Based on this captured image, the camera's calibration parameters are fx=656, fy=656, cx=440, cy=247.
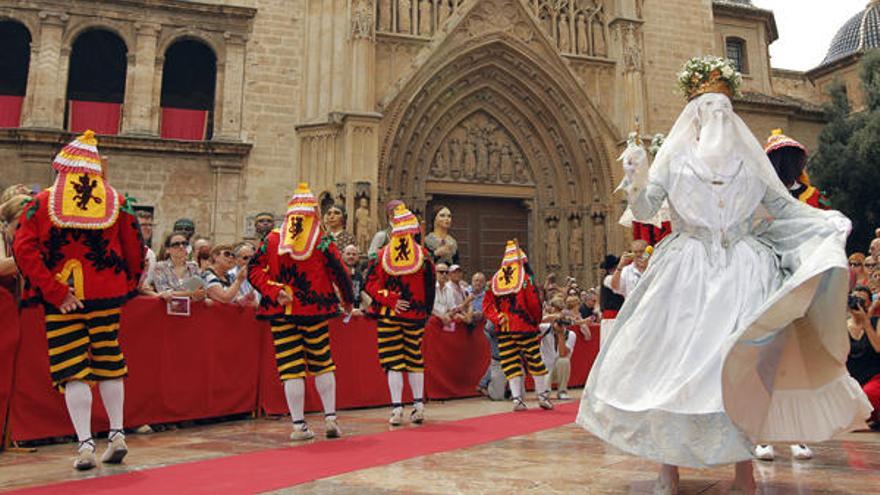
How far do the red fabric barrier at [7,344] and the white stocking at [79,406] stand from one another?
1.29 metres

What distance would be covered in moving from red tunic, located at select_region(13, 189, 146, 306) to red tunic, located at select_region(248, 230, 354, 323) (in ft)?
4.24

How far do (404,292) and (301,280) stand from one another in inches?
55.2

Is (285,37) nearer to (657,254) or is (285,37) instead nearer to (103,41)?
(103,41)

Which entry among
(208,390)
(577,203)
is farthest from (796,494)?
(577,203)

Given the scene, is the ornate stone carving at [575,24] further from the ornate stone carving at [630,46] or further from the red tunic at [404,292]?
the red tunic at [404,292]

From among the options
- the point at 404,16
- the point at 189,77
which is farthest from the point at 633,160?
the point at 189,77

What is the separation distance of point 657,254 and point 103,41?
19.4 metres

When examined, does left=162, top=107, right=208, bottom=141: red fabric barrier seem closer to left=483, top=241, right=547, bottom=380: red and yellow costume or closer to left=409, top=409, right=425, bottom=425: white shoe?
left=483, top=241, right=547, bottom=380: red and yellow costume

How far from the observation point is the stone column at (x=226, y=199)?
16562 mm

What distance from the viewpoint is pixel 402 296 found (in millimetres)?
7105

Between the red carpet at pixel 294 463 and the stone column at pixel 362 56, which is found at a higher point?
the stone column at pixel 362 56

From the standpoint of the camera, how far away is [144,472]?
14.3 feet

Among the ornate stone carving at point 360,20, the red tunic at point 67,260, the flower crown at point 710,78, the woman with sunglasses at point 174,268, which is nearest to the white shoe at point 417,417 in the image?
the woman with sunglasses at point 174,268

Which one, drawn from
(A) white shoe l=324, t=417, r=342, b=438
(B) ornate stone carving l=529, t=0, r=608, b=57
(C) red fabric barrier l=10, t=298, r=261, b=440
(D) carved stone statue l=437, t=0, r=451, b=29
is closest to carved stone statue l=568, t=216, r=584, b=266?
(B) ornate stone carving l=529, t=0, r=608, b=57
